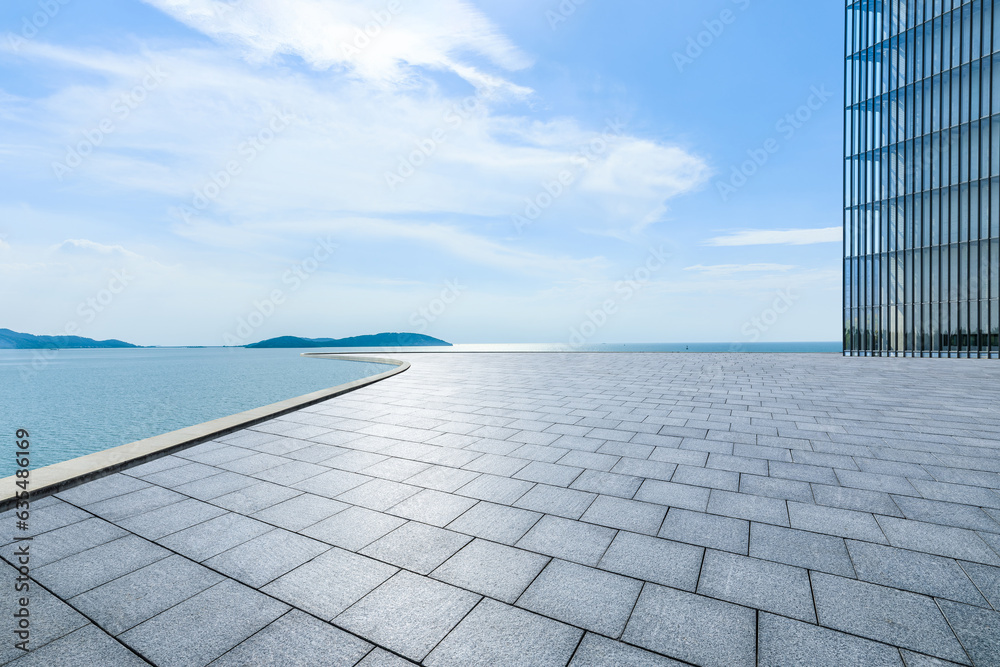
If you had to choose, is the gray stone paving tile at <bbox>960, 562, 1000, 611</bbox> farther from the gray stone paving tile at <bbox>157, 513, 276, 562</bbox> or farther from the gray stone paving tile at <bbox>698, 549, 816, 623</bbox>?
the gray stone paving tile at <bbox>157, 513, 276, 562</bbox>

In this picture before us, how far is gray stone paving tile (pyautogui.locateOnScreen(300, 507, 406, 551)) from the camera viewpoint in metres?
3.36

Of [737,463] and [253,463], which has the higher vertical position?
[737,463]

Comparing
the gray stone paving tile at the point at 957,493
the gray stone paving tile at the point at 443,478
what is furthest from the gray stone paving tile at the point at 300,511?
the gray stone paving tile at the point at 957,493

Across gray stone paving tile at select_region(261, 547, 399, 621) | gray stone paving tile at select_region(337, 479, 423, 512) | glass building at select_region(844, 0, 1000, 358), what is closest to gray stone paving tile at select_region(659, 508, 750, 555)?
gray stone paving tile at select_region(261, 547, 399, 621)

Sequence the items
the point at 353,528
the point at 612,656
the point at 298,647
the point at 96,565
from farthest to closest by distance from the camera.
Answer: the point at 353,528 → the point at 96,565 → the point at 298,647 → the point at 612,656

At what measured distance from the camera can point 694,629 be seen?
93.3 inches

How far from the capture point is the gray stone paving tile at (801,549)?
2971 millimetres

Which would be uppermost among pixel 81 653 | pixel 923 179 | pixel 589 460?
pixel 923 179

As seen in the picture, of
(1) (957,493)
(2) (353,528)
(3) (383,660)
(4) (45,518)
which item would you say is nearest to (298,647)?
(3) (383,660)

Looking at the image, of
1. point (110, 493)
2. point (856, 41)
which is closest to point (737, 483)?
point (110, 493)

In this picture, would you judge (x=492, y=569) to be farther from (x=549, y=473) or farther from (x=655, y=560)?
(x=549, y=473)

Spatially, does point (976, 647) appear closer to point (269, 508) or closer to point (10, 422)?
point (269, 508)

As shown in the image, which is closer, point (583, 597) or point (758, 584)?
point (583, 597)

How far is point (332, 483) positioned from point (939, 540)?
4.97 metres
